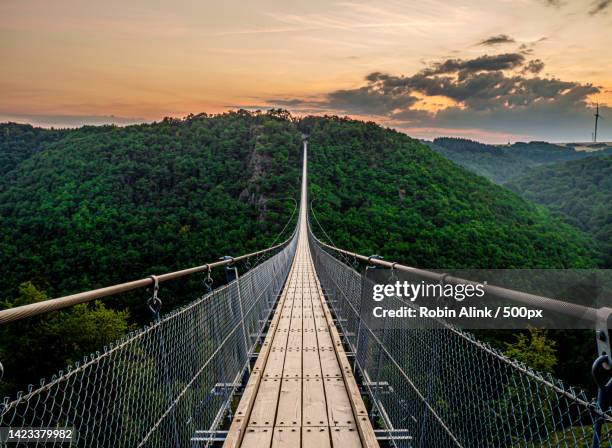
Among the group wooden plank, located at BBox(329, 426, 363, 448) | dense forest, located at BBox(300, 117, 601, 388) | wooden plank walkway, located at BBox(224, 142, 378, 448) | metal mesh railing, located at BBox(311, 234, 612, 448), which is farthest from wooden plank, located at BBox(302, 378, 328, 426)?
dense forest, located at BBox(300, 117, 601, 388)

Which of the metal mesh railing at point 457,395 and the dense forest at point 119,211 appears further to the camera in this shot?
the dense forest at point 119,211

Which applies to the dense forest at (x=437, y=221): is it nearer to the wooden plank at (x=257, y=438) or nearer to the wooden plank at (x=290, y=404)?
the wooden plank at (x=290, y=404)

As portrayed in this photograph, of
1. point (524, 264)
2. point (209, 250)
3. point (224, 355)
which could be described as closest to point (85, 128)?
point (209, 250)

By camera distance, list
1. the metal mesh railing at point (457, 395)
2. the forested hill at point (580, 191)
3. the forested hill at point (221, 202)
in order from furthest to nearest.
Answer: the forested hill at point (580, 191) < the forested hill at point (221, 202) < the metal mesh railing at point (457, 395)

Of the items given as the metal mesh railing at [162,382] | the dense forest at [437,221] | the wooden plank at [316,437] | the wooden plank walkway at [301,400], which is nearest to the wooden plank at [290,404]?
the wooden plank walkway at [301,400]

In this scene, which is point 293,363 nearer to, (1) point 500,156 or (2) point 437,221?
(2) point 437,221

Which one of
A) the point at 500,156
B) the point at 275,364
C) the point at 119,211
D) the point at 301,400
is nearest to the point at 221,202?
the point at 119,211

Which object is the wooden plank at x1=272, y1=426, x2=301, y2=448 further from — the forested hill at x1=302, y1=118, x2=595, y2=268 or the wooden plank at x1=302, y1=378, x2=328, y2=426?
the forested hill at x1=302, y1=118, x2=595, y2=268

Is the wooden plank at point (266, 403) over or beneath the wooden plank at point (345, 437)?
beneath

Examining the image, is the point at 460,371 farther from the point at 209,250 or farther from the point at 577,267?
the point at 577,267
